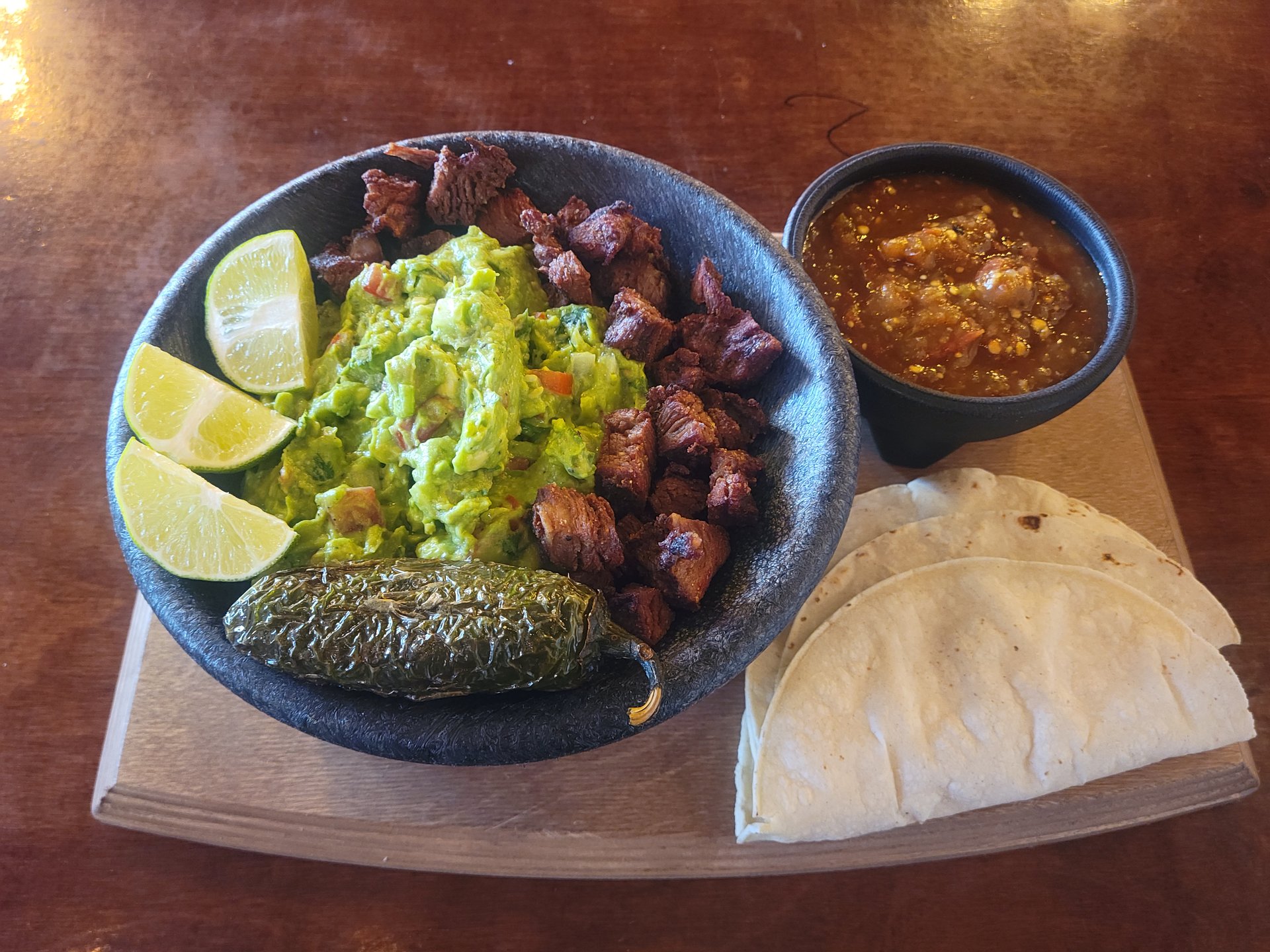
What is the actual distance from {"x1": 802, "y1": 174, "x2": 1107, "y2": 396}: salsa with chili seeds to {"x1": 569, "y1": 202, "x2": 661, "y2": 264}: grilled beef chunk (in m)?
0.41

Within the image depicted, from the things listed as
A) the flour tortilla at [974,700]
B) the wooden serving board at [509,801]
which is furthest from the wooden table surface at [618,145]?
the flour tortilla at [974,700]

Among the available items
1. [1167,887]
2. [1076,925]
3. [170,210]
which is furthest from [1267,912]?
[170,210]

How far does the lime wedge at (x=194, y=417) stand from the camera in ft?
4.61

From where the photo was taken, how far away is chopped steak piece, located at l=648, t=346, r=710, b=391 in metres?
1.60

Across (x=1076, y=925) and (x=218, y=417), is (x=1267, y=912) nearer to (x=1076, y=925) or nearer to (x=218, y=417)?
(x=1076, y=925)

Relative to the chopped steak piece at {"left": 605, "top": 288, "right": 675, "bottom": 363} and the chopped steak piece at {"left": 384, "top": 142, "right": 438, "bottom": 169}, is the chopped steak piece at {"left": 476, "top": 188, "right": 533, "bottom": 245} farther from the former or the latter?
the chopped steak piece at {"left": 605, "top": 288, "right": 675, "bottom": 363}

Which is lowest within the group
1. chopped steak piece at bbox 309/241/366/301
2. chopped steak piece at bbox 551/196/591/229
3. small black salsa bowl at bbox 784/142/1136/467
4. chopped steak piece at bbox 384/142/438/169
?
small black salsa bowl at bbox 784/142/1136/467

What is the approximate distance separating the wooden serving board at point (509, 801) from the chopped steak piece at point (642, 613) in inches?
18.4

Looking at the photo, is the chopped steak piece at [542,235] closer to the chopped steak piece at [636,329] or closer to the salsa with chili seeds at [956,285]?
the chopped steak piece at [636,329]

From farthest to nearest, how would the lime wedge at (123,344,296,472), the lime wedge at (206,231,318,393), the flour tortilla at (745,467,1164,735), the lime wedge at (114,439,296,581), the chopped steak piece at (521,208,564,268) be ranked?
the flour tortilla at (745,467,1164,735) < the chopped steak piece at (521,208,564,268) < the lime wedge at (206,231,318,393) < the lime wedge at (123,344,296,472) < the lime wedge at (114,439,296,581)

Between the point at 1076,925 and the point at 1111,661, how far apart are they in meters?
0.58

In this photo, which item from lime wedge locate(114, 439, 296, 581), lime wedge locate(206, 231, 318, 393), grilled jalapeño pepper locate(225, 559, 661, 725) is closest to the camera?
grilled jalapeño pepper locate(225, 559, 661, 725)

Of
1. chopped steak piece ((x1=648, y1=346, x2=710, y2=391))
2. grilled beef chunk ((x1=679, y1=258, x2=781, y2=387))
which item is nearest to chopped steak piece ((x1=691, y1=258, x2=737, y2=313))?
grilled beef chunk ((x1=679, y1=258, x2=781, y2=387))

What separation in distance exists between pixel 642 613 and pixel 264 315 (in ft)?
3.21
